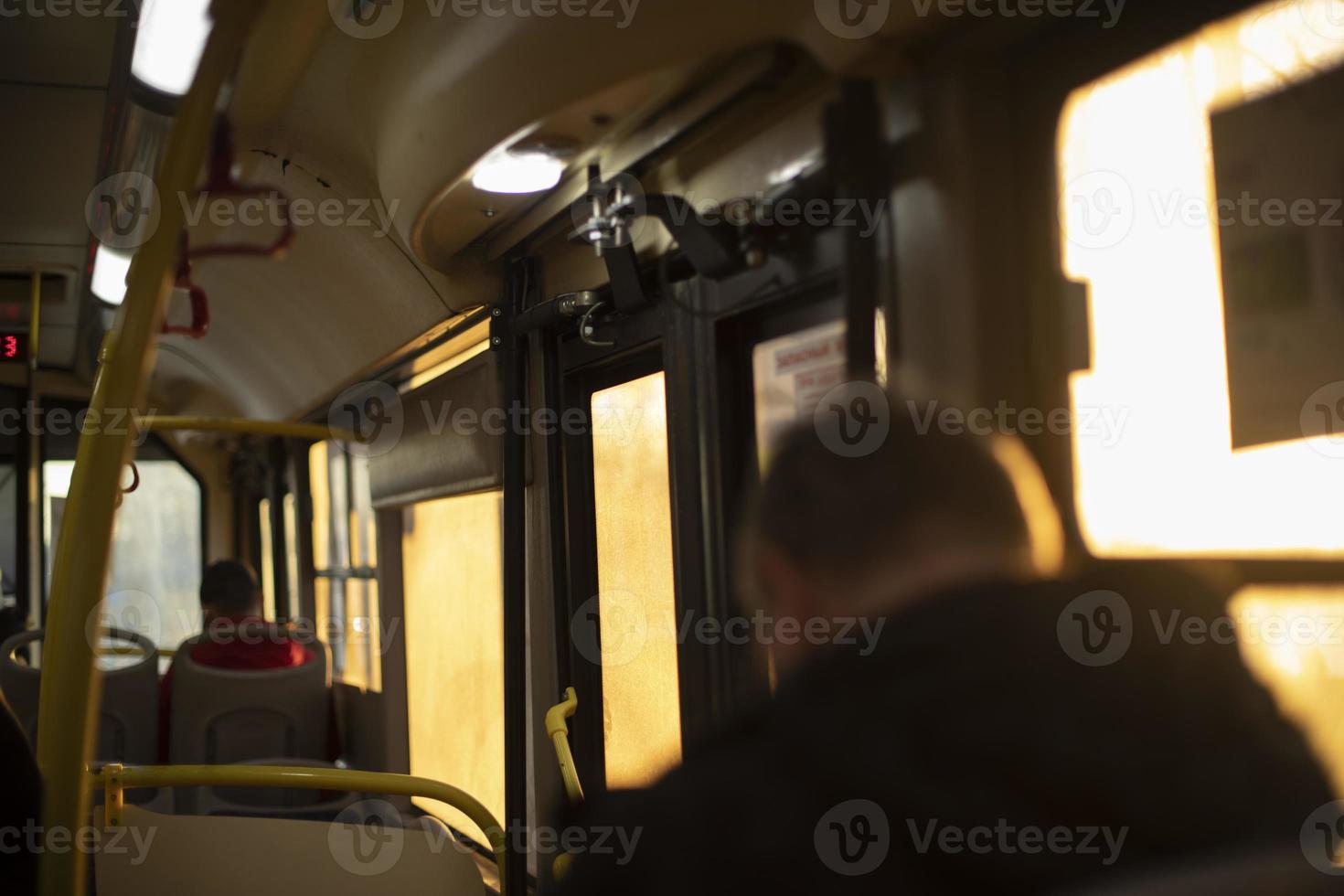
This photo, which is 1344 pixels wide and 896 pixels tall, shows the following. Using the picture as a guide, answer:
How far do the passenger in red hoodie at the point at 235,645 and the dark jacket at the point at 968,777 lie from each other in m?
2.02

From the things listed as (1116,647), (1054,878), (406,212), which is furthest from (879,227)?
(406,212)

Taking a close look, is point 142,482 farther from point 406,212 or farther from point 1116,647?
point 1116,647

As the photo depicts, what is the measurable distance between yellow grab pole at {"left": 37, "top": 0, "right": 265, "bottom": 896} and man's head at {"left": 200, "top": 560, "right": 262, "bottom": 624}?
1885mm

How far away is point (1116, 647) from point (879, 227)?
1.17 feet

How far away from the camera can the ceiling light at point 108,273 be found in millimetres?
1972

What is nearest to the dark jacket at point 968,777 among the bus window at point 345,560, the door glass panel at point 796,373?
the door glass panel at point 796,373

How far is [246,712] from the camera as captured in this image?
2383mm

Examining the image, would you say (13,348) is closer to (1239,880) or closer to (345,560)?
(345,560)

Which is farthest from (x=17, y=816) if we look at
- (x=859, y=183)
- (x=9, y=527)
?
(x=9, y=527)

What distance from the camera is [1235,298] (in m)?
0.66

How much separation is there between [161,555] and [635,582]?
4599mm

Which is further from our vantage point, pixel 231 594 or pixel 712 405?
pixel 231 594

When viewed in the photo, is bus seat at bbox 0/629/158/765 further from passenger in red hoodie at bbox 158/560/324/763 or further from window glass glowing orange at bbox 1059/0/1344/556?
window glass glowing orange at bbox 1059/0/1344/556

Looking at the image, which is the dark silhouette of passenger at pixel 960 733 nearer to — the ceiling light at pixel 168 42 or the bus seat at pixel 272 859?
the bus seat at pixel 272 859
